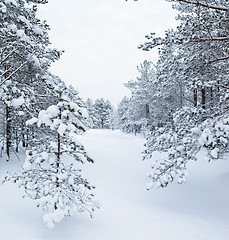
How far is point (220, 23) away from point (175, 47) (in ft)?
4.96

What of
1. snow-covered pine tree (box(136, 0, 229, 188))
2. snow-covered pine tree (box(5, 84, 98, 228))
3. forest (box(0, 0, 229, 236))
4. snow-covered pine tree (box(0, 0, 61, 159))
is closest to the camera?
snow-covered pine tree (box(5, 84, 98, 228))

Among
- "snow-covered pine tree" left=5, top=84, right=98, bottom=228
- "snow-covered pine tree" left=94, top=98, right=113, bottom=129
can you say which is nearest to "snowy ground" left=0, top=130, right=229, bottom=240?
"snow-covered pine tree" left=5, top=84, right=98, bottom=228

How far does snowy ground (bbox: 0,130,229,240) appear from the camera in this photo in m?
3.88

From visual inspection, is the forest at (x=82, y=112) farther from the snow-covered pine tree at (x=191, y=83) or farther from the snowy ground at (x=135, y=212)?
the snowy ground at (x=135, y=212)

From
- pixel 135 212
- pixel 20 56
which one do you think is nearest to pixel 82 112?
pixel 135 212

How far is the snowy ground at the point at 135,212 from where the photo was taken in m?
3.88

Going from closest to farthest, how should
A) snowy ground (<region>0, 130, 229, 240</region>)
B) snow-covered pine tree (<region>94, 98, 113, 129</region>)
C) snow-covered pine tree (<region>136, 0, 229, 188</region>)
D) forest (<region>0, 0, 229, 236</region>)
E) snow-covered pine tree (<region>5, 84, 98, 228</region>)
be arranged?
1. snow-covered pine tree (<region>5, 84, 98, 228</region>)
2. forest (<region>0, 0, 229, 236</region>)
3. snowy ground (<region>0, 130, 229, 240</region>)
4. snow-covered pine tree (<region>136, 0, 229, 188</region>)
5. snow-covered pine tree (<region>94, 98, 113, 129</region>)

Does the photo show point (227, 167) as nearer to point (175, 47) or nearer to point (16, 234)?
point (175, 47)

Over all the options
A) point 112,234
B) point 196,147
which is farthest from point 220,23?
point 112,234

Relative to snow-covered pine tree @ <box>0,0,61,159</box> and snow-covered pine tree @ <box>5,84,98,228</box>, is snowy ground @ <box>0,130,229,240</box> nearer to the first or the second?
snow-covered pine tree @ <box>5,84,98,228</box>

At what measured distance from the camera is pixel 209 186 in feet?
26.0

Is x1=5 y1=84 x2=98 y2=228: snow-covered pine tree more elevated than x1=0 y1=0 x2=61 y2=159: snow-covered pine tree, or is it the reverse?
x1=0 y1=0 x2=61 y2=159: snow-covered pine tree

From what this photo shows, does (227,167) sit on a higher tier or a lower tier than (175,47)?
lower

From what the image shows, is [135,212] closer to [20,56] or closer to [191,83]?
[191,83]
